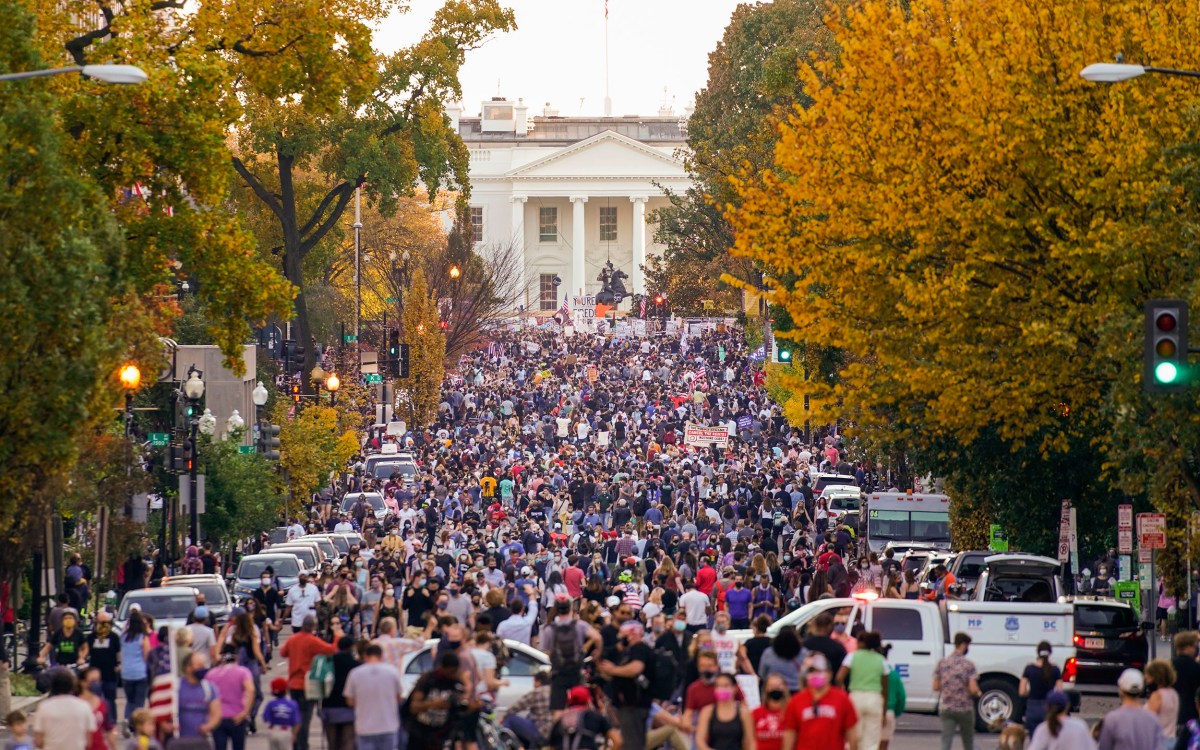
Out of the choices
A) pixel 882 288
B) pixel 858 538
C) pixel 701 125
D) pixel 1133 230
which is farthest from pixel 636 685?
pixel 701 125

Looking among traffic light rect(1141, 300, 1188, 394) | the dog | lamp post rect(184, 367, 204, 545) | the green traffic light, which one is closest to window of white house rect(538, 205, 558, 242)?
lamp post rect(184, 367, 204, 545)

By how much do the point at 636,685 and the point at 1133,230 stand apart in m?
10.9

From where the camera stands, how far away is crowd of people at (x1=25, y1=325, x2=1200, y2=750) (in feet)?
50.2

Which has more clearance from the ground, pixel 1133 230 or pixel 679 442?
pixel 1133 230

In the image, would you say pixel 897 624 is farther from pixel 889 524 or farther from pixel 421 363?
pixel 421 363

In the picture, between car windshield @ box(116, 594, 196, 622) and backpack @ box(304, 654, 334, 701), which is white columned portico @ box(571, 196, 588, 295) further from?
backpack @ box(304, 654, 334, 701)

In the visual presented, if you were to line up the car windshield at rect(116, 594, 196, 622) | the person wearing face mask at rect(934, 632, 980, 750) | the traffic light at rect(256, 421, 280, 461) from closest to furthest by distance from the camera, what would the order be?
the person wearing face mask at rect(934, 632, 980, 750)
the car windshield at rect(116, 594, 196, 622)
the traffic light at rect(256, 421, 280, 461)

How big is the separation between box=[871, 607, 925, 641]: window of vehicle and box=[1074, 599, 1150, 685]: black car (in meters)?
5.25

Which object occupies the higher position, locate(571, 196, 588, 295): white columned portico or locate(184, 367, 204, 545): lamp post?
locate(571, 196, 588, 295): white columned portico

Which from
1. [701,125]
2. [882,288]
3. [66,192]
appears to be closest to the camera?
[66,192]

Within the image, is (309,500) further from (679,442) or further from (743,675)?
(743,675)

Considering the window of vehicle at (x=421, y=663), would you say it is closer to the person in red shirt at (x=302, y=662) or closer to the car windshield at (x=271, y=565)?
the person in red shirt at (x=302, y=662)

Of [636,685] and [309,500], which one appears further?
[309,500]

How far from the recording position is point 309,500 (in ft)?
178
